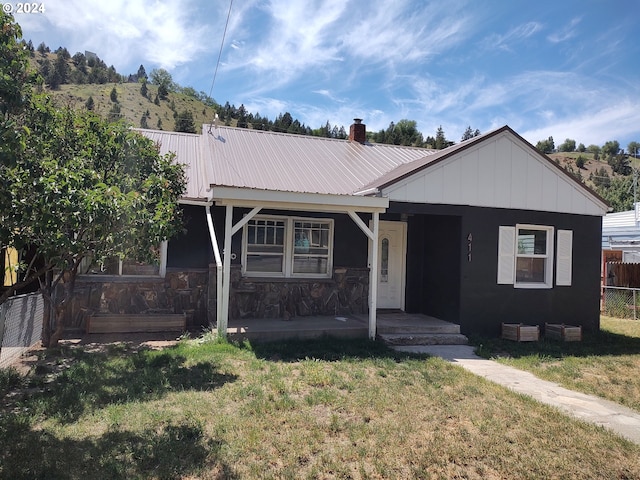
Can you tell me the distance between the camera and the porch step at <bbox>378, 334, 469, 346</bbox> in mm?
8664

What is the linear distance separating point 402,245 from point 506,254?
2371mm

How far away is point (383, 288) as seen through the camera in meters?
11.0

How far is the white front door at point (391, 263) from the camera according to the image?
11.0 meters

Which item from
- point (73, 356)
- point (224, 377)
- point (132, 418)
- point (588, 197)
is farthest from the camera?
point (588, 197)

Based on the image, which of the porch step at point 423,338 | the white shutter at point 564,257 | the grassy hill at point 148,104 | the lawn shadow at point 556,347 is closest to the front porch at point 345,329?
the porch step at point 423,338

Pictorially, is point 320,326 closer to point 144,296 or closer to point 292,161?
point 144,296

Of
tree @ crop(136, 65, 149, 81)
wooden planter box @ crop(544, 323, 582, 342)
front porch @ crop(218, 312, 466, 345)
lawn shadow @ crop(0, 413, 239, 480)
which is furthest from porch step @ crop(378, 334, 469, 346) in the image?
tree @ crop(136, 65, 149, 81)

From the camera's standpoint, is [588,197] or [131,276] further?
[588,197]

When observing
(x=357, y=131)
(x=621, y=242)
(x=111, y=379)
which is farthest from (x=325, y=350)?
(x=621, y=242)

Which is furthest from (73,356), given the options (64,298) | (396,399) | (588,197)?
(588,197)

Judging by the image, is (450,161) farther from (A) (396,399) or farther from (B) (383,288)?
(A) (396,399)

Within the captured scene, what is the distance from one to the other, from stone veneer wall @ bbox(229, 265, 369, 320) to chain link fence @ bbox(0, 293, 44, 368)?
345 cm

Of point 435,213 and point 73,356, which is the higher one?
point 435,213

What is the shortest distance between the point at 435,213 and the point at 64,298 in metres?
6.86
